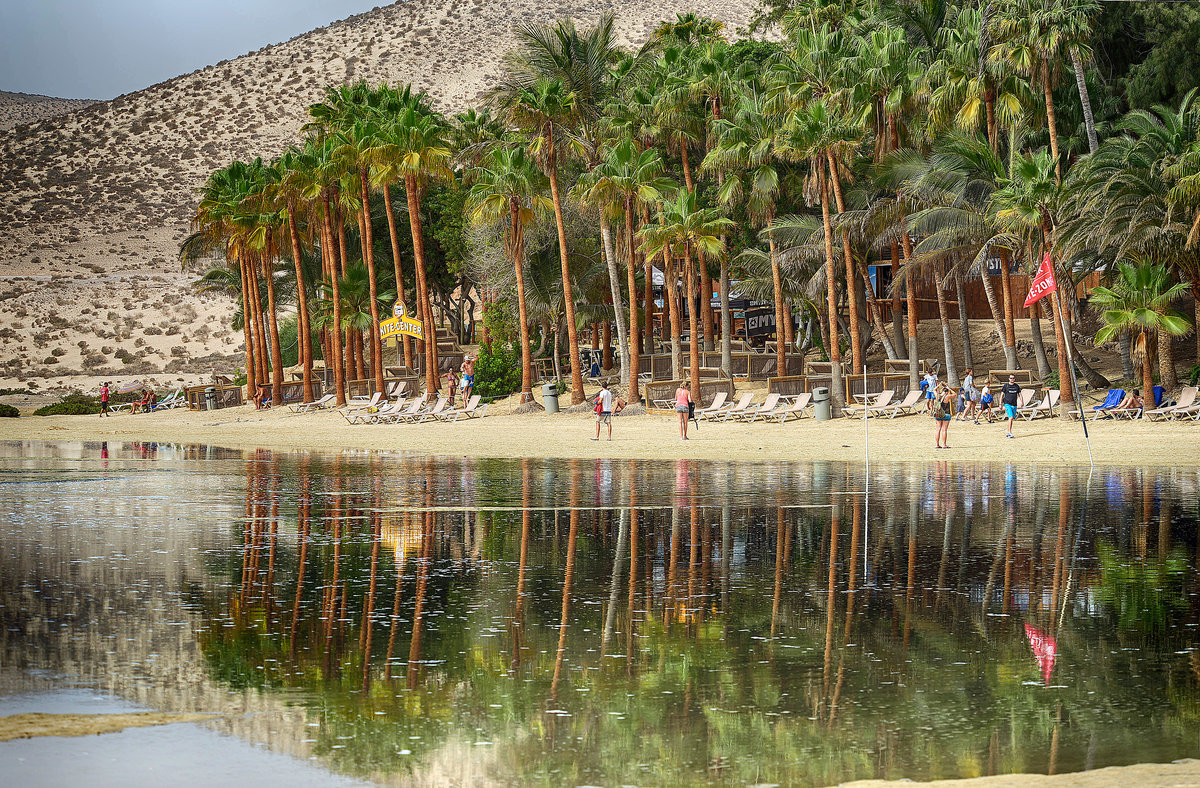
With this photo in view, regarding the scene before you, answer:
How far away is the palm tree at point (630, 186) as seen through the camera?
40875 millimetres

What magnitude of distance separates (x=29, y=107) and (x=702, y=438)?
168 meters

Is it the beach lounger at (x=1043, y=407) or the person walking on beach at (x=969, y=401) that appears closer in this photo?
the beach lounger at (x=1043, y=407)

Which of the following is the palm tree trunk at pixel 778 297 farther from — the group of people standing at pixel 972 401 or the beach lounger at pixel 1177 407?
the beach lounger at pixel 1177 407

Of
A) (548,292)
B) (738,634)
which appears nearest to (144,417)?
(548,292)

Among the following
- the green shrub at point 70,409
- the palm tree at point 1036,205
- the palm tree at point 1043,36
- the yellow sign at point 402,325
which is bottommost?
the green shrub at point 70,409

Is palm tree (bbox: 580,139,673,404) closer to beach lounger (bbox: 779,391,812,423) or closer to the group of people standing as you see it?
beach lounger (bbox: 779,391,812,423)

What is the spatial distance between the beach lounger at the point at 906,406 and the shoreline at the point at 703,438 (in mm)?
409

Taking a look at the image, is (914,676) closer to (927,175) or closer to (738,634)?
(738,634)

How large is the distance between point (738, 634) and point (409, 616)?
248cm

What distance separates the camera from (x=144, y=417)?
175ft

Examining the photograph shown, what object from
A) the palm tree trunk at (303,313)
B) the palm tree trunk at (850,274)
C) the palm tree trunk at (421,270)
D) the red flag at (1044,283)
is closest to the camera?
the red flag at (1044,283)

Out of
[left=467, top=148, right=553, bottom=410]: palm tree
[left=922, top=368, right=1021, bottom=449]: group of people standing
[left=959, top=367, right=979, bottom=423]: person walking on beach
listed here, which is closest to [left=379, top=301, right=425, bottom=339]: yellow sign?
[left=467, top=148, right=553, bottom=410]: palm tree

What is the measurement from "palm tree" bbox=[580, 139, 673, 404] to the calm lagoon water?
2444 centimetres

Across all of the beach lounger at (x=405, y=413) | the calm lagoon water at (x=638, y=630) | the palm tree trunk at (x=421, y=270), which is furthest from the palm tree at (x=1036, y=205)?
the palm tree trunk at (x=421, y=270)
